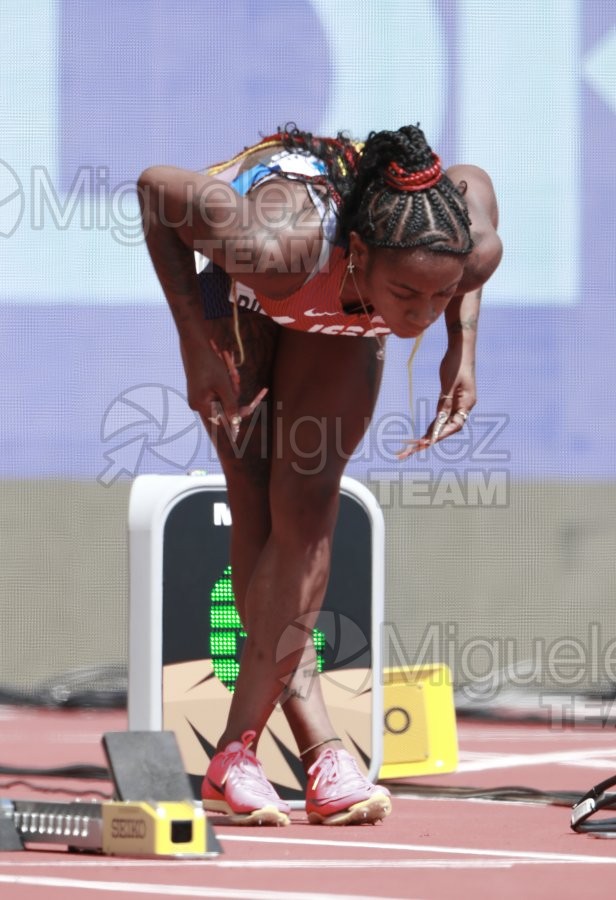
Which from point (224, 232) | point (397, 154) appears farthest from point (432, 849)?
point (397, 154)

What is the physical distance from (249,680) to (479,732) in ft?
8.31

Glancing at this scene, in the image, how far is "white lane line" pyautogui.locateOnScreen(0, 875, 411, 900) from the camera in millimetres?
1596

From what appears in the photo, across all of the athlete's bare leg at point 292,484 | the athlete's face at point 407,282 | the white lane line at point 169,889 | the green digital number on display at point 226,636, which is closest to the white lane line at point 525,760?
the green digital number on display at point 226,636

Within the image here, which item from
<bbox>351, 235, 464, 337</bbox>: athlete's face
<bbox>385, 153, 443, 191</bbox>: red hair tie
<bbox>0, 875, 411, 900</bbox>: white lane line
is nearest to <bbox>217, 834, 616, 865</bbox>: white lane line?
<bbox>0, 875, 411, 900</bbox>: white lane line

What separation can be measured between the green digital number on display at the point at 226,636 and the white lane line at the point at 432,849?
0.71 m

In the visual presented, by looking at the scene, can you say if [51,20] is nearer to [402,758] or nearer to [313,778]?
[402,758]

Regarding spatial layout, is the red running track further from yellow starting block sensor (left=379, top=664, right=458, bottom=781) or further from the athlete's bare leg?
yellow starting block sensor (left=379, top=664, right=458, bottom=781)

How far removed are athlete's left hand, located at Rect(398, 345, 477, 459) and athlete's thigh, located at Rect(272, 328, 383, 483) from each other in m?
0.11

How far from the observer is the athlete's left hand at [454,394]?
2.48 m

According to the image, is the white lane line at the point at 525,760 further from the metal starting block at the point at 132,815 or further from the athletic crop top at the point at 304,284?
the metal starting block at the point at 132,815

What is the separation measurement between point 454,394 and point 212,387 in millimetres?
430

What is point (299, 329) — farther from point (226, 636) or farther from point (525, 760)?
point (525, 760)

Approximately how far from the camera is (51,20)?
4914 millimetres

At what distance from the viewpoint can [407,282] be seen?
2273 millimetres
